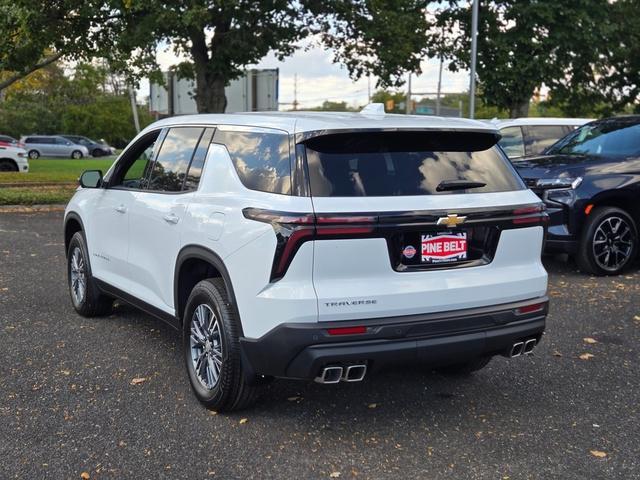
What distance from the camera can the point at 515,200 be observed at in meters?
4.05

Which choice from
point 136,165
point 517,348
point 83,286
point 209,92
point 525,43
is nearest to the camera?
point 517,348

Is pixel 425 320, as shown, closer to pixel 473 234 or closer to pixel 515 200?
pixel 473 234

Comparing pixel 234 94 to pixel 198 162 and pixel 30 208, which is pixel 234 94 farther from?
pixel 198 162

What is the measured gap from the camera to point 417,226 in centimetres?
368

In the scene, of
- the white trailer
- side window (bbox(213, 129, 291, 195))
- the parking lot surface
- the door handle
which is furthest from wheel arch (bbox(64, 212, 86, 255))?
Result: the white trailer

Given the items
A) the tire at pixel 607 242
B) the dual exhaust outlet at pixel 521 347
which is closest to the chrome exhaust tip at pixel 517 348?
the dual exhaust outlet at pixel 521 347

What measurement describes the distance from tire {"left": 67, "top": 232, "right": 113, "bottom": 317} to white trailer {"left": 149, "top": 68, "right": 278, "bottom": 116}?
435 inches

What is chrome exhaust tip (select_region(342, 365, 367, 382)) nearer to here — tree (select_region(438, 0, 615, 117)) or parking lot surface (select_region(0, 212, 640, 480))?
parking lot surface (select_region(0, 212, 640, 480))

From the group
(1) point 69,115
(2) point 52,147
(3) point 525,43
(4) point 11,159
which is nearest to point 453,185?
(3) point 525,43

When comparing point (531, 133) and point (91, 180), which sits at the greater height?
point (531, 133)

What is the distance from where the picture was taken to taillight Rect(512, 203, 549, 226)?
4.02 m

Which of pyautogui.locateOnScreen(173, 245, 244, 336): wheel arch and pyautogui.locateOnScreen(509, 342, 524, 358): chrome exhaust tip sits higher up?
pyautogui.locateOnScreen(173, 245, 244, 336): wheel arch

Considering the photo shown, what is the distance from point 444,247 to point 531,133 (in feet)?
27.3

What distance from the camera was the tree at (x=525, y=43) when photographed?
21062mm
